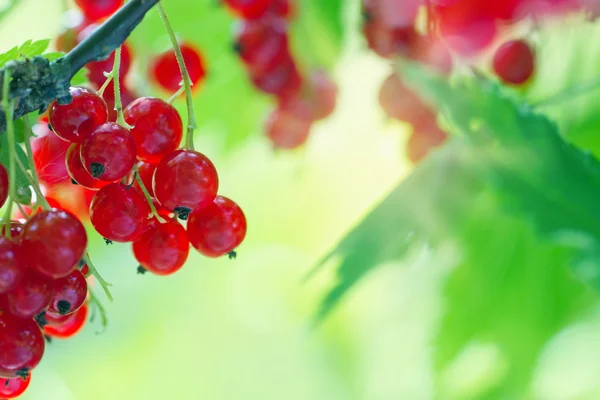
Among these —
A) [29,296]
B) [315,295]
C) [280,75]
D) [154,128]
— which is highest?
[280,75]

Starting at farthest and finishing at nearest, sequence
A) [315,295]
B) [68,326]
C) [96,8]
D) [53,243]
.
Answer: [315,295] → [96,8] → [68,326] → [53,243]

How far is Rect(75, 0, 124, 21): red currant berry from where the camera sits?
0.70 meters

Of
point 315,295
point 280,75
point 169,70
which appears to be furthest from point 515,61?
point 315,295

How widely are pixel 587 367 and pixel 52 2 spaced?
969mm

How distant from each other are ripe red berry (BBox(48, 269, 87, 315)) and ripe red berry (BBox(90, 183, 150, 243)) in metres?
0.03

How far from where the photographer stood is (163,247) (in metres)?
0.41

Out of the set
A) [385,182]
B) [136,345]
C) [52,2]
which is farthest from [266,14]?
[136,345]

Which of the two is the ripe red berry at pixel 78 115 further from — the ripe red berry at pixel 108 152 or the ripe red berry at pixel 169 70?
the ripe red berry at pixel 169 70

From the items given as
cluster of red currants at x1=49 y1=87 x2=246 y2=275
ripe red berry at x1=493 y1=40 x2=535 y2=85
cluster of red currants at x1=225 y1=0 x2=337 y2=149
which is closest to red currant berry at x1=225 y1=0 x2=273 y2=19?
cluster of red currants at x1=225 y1=0 x2=337 y2=149

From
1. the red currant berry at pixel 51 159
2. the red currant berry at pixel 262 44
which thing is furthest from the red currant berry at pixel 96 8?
the red currant berry at pixel 51 159

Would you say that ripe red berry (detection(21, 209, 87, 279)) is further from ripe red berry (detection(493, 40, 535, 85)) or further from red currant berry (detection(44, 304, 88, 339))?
ripe red berry (detection(493, 40, 535, 85))

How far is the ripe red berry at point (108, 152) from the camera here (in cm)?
36

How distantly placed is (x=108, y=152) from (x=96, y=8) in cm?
40

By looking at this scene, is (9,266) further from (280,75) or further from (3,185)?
(280,75)
